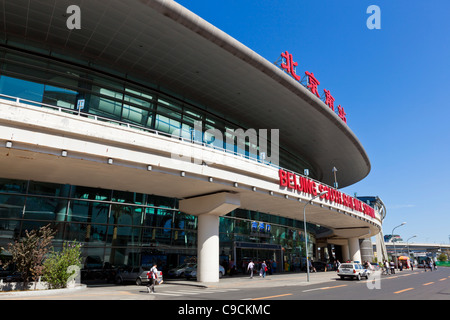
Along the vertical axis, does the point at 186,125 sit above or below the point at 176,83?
below

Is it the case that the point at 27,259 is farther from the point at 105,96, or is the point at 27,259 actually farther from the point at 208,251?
the point at 105,96

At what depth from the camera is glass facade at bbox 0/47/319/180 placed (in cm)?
2302

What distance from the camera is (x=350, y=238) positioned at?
1981 inches

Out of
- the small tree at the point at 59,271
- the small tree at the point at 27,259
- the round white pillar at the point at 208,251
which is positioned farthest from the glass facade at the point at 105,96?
the small tree at the point at 59,271

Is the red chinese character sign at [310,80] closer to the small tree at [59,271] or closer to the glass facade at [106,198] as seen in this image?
the glass facade at [106,198]

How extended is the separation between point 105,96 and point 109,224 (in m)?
10.5

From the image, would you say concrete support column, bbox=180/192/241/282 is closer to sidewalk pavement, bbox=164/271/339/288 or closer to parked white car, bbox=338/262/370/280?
→ sidewalk pavement, bbox=164/271/339/288

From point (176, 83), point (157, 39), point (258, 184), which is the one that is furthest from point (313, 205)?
point (157, 39)

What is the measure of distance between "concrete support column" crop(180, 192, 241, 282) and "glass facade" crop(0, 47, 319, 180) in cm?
450

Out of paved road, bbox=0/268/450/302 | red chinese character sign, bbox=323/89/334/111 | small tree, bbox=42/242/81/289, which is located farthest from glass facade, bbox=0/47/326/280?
red chinese character sign, bbox=323/89/334/111

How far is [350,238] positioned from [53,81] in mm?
45442

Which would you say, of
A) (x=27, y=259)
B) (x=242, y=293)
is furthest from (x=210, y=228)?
(x=27, y=259)

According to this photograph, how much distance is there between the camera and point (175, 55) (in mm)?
24469
